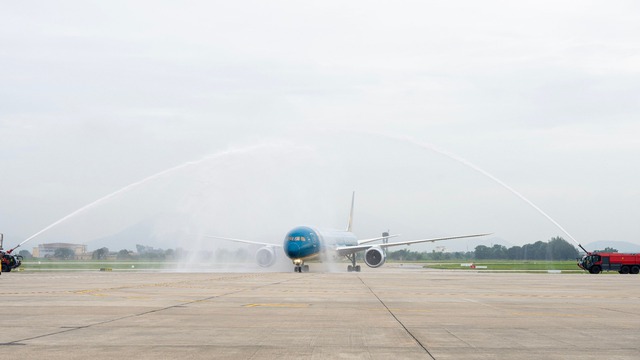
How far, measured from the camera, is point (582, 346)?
46.6ft

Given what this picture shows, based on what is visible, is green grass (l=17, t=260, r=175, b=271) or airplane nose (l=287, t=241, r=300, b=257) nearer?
airplane nose (l=287, t=241, r=300, b=257)

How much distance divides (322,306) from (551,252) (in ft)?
477

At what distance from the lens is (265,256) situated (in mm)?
73562

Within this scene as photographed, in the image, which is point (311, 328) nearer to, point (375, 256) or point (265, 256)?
point (265, 256)

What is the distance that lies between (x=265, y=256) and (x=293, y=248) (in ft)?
25.5

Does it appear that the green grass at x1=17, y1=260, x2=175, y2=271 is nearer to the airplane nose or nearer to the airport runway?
the airplane nose

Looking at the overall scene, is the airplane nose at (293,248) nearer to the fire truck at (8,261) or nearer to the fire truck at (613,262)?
the fire truck at (8,261)

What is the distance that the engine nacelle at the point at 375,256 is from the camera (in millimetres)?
73062

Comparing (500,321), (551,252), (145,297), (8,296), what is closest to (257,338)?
Result: (500,321)

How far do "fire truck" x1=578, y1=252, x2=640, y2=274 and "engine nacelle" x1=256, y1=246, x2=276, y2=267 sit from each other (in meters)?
32.9

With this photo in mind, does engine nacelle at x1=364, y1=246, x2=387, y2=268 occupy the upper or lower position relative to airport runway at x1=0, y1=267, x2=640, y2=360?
upper

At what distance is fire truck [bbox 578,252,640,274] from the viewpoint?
250ft

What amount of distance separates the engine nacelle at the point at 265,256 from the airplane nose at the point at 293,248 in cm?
689

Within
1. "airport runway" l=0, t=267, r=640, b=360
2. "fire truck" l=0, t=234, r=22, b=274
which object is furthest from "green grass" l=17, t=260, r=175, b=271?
"airport runway" l=0, t=267, r=640, b=360
